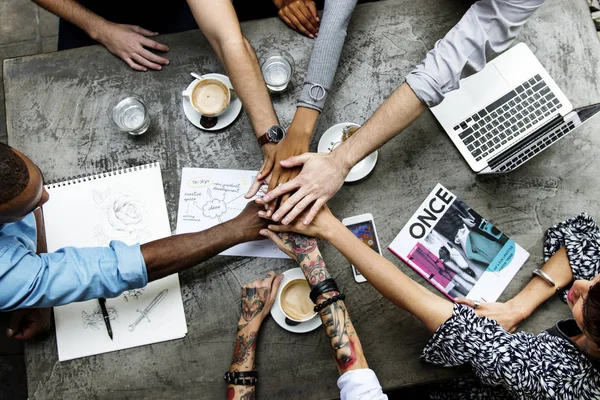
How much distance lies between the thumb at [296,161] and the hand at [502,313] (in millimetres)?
672

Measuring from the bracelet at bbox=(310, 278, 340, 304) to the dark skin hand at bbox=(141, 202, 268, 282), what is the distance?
270mm

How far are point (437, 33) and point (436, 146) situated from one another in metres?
0.43

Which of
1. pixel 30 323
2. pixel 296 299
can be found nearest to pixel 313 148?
pixel 296 299

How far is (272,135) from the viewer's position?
1.50 metres

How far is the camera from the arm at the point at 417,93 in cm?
144

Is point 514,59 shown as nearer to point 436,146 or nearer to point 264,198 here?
point 436,146

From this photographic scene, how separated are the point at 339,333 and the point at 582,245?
0.83m

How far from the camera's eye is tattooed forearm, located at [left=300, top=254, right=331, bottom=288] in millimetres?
1413

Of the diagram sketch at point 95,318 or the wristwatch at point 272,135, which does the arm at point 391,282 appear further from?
the diagram sketch at point 95,318

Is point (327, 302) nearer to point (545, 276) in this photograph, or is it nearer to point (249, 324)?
point (249, 324)

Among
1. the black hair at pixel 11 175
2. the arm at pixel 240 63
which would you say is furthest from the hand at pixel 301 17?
the black hair at pixel 11 175

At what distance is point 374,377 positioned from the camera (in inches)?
51.8

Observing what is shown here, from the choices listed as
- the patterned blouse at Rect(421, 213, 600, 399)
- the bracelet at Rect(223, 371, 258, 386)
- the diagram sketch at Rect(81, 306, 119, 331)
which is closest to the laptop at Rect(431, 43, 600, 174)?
the patterned blouse at Rect(421, 213, 600, 399)

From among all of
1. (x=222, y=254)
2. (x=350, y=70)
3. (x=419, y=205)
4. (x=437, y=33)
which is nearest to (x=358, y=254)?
(x=419, y=205)
